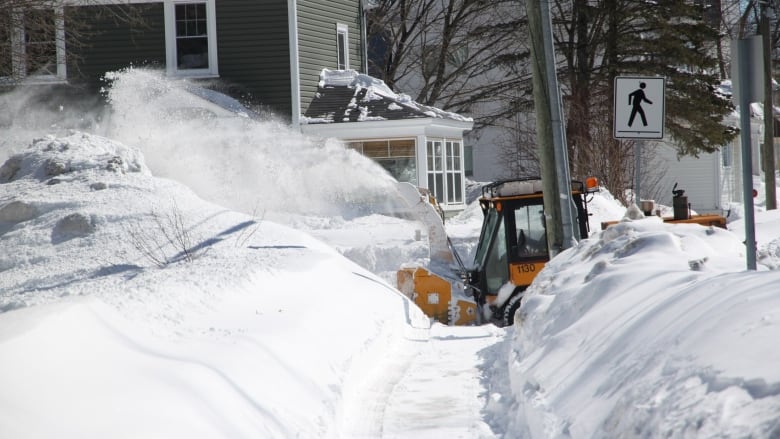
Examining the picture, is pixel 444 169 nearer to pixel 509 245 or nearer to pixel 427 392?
pixel 509 245

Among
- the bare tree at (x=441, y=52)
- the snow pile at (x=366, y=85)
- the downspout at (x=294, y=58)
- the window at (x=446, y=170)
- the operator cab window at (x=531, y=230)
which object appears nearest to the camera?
the operator cab window at (x=531, y=230)

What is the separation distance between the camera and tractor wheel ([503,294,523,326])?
43.4ft

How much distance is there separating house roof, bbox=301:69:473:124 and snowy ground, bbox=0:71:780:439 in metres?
7.67

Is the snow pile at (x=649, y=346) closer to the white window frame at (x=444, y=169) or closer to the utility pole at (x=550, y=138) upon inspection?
the utility pole at (x=550, y=138)

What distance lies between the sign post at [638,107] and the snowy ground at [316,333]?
59.8 inches

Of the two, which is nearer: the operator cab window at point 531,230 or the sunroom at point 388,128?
the operator cab window at point 531,230

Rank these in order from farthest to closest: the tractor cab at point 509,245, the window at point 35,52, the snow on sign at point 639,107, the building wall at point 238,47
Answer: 1. the building wall at point 238,47
2. the window at point 35,52
3. the tractor cab at point 509,245
4. the snow on sign at point 639,107

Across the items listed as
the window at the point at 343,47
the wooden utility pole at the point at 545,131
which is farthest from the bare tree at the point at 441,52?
the wooden utility pole at the point at 545,131

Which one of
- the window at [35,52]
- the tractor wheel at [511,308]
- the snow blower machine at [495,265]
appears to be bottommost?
the tractor wheel at [511,308]

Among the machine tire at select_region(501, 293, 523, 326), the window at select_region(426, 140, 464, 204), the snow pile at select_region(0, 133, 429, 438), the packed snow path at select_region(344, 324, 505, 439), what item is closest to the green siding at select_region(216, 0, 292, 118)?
the window at select_region(426, 140, 464, 204)

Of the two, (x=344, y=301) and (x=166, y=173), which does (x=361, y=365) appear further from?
(x=166, y=173)

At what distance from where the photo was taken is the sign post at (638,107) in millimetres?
11016

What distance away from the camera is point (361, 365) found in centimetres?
905

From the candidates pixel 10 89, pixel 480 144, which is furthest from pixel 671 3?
pixel 10 89
